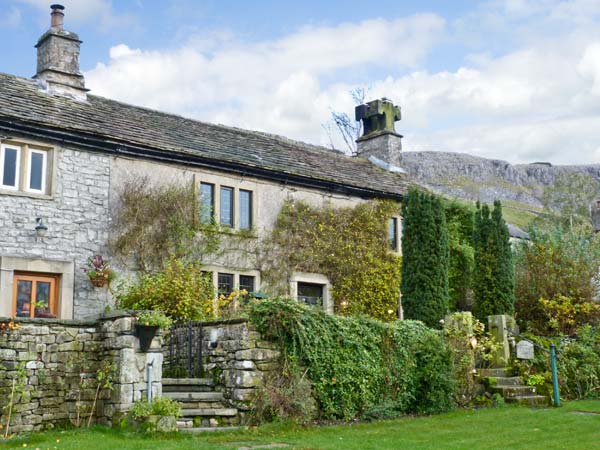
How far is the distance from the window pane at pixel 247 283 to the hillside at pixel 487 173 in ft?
357

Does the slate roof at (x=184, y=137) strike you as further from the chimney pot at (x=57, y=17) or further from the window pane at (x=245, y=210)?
the chimney pot at (x=57, y=17)

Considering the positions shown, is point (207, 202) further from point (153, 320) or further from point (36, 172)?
point (153, 320)

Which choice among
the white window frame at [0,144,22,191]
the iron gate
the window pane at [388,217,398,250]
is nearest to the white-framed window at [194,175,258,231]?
the white window frame at [0,144,22,191]

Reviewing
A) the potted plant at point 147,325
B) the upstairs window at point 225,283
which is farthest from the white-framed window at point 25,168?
the potted plant at point 147,325

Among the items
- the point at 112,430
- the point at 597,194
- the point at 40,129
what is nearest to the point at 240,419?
the point at 112,430

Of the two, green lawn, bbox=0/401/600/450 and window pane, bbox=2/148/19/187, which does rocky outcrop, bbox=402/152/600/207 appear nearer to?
window pane, bbox=2/148/19/187

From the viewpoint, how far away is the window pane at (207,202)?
708 inches

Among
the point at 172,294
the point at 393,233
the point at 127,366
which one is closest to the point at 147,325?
the point at 127,366

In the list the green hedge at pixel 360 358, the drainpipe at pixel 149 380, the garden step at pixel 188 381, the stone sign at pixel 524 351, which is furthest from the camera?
the stone sign at pixel 524 351

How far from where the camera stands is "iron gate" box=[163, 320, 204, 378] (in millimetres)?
13078

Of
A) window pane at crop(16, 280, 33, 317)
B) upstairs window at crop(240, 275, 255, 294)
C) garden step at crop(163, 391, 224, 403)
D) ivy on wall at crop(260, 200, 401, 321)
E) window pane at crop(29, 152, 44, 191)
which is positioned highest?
window pane at crop(29, 152, 44, 191)

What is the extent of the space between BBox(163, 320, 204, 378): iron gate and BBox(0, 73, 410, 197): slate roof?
5321mm

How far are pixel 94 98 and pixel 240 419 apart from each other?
10.5 meters

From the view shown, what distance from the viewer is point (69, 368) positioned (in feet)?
36.0
